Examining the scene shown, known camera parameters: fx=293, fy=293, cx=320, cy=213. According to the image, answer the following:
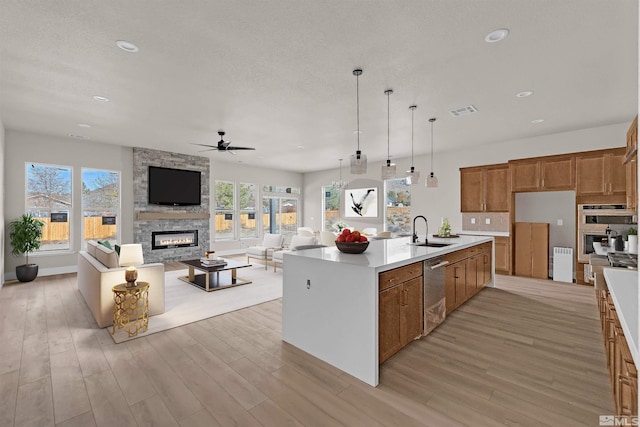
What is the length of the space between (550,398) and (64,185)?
27.9 ft

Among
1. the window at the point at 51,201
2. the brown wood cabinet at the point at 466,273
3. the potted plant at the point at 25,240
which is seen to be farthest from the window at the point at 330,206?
the potted plant at the point at 25,240

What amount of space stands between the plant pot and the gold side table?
12.0 feet

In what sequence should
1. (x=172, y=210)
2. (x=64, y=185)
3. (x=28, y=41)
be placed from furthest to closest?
(x=172, y=210)
(x=64, y=185)
(x=28, y=41)

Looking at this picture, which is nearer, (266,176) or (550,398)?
(550,398)

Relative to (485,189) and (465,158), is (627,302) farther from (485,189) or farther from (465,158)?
(465,158)

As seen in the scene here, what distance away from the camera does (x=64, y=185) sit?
20.7 ft

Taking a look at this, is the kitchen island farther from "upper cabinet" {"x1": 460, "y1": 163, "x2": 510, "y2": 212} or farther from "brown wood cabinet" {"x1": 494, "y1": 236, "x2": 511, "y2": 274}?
"upper cabinet" {"x1": 460, "y1": 163, "x2": 510, "y2": 212}

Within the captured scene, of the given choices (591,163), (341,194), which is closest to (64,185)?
(341,194)

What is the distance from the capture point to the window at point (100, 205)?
6.55 m

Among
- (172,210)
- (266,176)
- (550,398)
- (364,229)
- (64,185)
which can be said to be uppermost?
(266,176)

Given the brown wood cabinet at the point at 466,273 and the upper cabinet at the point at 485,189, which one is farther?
the upper cabinet at the point at 485,189

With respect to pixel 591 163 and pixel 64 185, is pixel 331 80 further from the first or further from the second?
pixel 64 185

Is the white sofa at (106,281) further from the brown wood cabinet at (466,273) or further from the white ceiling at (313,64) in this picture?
the brown wood cabinet at (466,273)

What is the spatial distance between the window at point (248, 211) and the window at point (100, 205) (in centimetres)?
340
